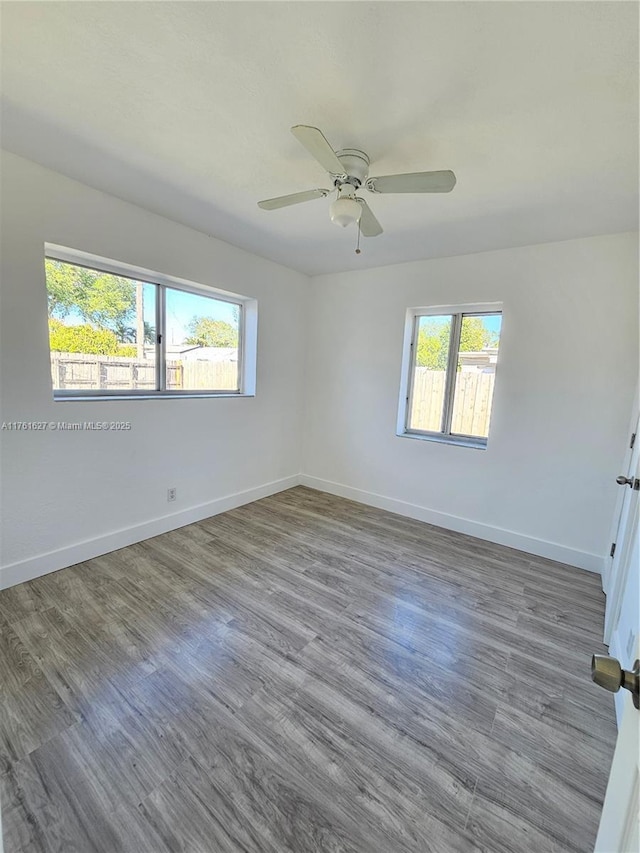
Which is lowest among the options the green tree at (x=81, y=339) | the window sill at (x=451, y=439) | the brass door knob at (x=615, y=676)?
the window sill at (x=451, y=439)

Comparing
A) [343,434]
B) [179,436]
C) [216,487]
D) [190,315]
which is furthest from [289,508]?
[190,315]

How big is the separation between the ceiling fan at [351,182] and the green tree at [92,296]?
55.3 inches

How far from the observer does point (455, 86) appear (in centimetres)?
135

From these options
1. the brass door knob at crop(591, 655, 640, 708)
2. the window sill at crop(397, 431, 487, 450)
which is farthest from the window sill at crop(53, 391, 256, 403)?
the brass door knob at crop(591, 655, 640, 708)

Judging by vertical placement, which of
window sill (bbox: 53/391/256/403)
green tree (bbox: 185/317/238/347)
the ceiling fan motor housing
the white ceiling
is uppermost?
the white ceiling

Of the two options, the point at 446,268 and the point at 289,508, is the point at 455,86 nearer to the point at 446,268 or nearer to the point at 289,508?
the point at 446,268

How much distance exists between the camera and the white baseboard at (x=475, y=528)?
2.80 metres

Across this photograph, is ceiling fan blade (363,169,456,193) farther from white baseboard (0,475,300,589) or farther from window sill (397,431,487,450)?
white baseboard (0,475,300,589)

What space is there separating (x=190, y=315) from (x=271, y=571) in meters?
2.26

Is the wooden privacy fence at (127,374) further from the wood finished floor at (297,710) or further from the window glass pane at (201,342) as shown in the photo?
the wood finished floor at (297,710)

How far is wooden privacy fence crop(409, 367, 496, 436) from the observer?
10.6 ft

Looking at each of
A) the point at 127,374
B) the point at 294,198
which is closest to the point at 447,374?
the point at 294,198

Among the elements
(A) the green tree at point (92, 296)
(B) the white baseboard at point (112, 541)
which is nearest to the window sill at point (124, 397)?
(A) the green tree at point (92, 296)

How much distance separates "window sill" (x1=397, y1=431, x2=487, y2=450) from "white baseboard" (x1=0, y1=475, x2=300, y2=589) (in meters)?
1.76
